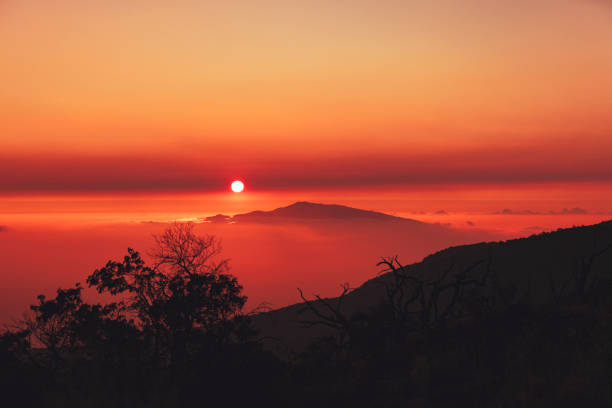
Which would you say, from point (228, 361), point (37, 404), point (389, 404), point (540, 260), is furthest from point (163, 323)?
point (540, 260)

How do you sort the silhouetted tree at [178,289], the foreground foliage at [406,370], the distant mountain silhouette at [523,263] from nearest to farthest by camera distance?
the foreground foliage at [406,370]
the silhouetted tree at [178,289]
the distant mountain silhouette at [523,263]

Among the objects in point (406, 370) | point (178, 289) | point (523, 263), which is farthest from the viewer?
point (523, 263)

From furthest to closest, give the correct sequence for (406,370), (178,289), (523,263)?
(523,263)
(178,289)
(406,370)

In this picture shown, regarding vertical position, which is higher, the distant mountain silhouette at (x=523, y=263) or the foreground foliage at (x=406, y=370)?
the foreground foliage at (x=406, y=370)

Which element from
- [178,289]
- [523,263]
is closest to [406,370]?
[178,289]

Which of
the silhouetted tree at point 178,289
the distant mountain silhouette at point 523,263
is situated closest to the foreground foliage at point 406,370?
the silhouetted tree at point 178,289

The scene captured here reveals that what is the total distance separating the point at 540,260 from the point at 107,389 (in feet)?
210

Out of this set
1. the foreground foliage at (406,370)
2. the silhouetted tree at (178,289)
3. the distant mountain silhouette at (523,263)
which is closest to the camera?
the foreground foliage at (406,370)

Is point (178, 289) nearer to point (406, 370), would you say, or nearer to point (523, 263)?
point (406, 370)

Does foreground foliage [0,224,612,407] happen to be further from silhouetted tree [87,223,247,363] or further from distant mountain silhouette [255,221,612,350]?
distant mountain silhouette [255,221,612,350]

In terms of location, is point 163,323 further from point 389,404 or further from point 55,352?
point 389,404

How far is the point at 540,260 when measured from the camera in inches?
2650

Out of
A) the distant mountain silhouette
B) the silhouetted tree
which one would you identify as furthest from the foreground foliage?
the distant mountain silhouette

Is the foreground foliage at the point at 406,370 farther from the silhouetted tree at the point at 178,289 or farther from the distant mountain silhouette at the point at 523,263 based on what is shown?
the distant mountain silhouette at the point at 523,263
